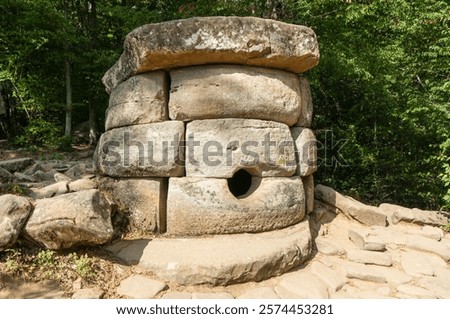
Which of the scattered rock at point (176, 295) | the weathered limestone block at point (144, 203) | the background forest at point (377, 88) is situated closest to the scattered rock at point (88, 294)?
the scattered rock at point (176, 295)

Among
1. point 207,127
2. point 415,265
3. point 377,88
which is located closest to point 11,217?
point 207,127

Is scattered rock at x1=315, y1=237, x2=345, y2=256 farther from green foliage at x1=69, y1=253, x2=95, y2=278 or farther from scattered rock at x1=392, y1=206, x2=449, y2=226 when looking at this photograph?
green foliage at x1=69, y1=253, x2=95, y2=278

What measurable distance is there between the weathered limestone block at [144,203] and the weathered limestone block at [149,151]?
0.38ft

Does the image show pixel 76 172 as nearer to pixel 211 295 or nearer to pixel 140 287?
pixel 140 287

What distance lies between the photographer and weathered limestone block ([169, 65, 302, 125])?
3.37 m

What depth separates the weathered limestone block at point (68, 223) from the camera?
249 cm

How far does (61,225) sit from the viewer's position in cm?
→ 247

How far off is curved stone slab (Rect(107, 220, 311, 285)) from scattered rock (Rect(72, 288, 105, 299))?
1.41ft

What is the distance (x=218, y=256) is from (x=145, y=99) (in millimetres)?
1952

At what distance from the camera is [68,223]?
247cm

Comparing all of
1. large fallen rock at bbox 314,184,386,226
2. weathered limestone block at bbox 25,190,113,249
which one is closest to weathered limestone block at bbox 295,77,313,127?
large fallen rock at bbox 314,184,386,226

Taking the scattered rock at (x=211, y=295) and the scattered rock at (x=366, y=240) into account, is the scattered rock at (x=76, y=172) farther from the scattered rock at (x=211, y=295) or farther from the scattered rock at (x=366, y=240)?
the scattered rock at (x=366, y=240)

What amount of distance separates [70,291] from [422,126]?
692 centimetres
